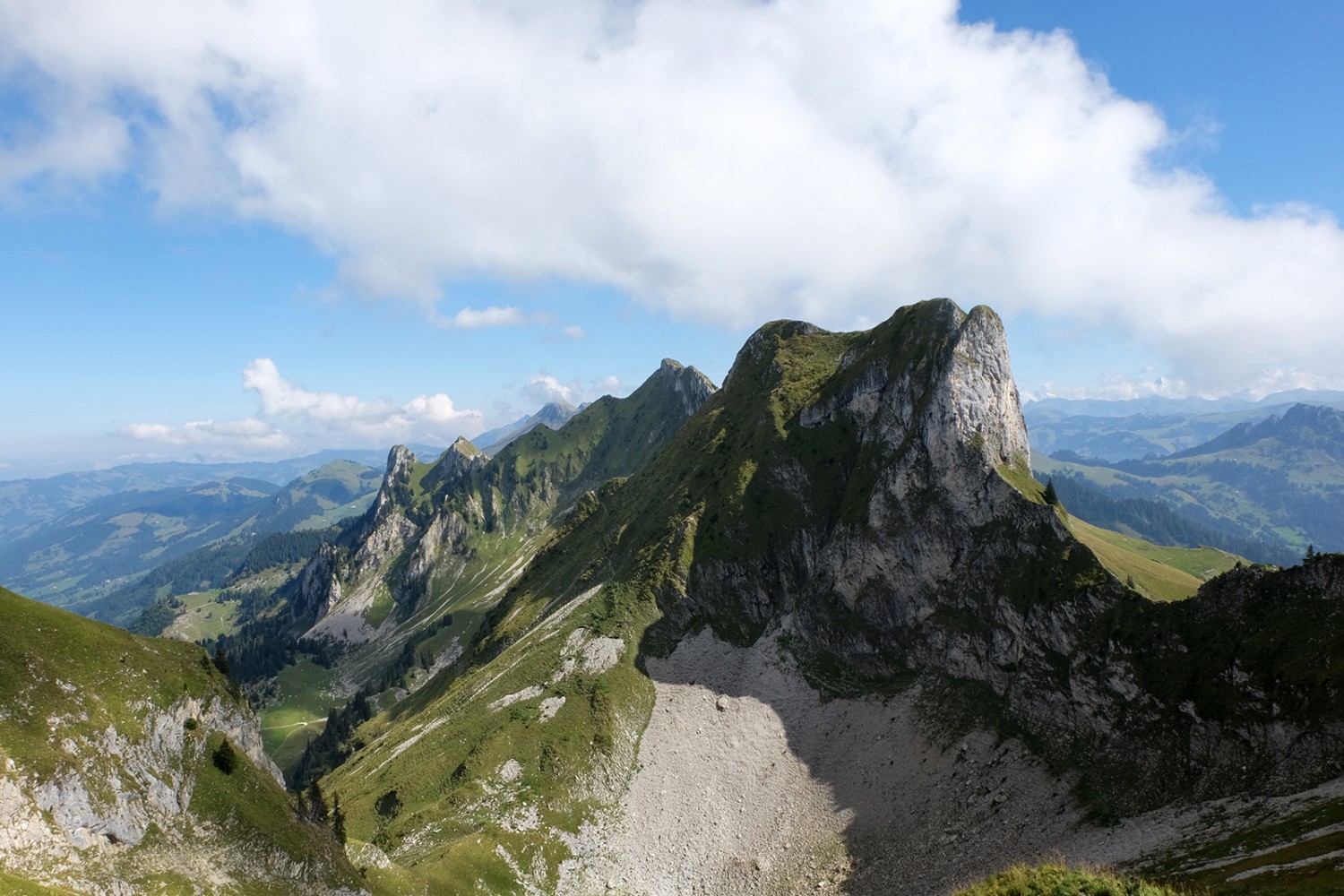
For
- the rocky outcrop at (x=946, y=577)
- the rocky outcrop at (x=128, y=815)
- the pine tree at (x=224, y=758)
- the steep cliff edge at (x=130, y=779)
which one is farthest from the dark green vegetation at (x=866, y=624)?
the pine tree at (x=224, y=758)

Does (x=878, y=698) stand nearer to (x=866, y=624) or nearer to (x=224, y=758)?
(x=866, y=624)

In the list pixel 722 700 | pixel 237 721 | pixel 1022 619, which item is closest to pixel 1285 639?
pixel 1022 619

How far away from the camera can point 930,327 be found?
136 meters

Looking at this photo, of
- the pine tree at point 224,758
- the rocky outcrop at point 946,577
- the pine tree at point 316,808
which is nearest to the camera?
the pine tree at point 224,758

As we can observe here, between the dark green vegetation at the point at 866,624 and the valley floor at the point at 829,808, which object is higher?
the dark green vegetation at the point at 866,624

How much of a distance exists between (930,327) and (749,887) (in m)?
112

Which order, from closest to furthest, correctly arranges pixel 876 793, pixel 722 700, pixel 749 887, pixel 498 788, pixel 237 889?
1. pixel 237 889
2. pixel 749 887
3. pixel 876 793
4. pixel 498 788
5. pixel 722 700

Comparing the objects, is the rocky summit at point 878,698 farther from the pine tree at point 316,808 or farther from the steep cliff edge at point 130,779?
the steep cliff edge at point 130,779

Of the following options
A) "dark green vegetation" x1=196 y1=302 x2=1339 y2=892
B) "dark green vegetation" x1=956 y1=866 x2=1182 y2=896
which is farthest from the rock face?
"dark green vegetation" x1=956 y1=866 x2=1182 y2=896

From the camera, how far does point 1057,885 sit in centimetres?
2545

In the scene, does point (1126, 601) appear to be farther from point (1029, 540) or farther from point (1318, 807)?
point (1318, 807)

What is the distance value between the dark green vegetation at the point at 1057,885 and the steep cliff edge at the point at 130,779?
61.8 metres

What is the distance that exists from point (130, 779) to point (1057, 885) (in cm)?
7067

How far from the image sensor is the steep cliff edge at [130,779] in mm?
47812
